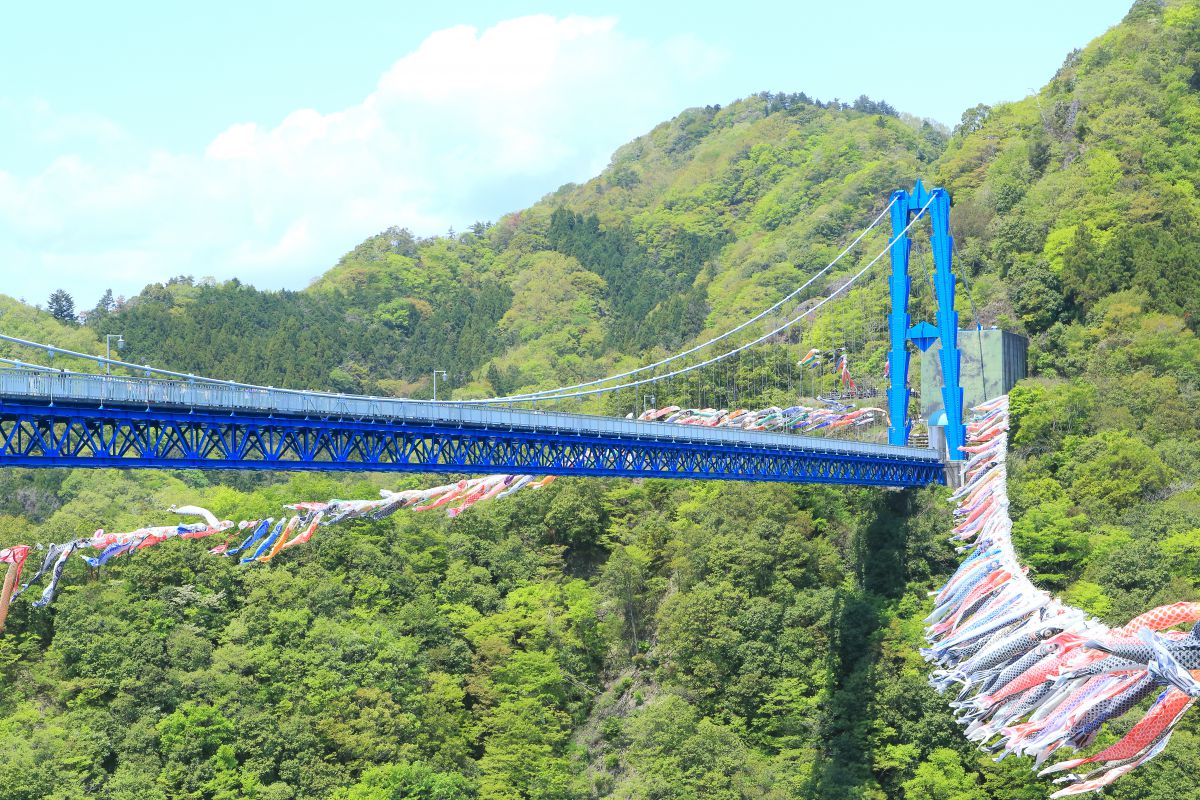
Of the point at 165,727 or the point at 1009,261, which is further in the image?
the point at 1009,261

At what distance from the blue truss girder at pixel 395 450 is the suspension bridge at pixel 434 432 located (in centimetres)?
5

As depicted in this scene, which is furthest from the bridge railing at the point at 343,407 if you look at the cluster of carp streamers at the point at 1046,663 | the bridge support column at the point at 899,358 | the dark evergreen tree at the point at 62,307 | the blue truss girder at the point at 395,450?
the dark evergreen tree at the point at 62,307

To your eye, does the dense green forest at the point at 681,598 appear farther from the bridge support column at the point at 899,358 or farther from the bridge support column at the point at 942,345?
the bridge support column at the point at 899,358

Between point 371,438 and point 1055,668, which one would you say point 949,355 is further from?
point 1055,668

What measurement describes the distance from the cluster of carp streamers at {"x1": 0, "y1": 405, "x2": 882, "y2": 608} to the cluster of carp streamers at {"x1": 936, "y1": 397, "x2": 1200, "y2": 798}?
27048mm

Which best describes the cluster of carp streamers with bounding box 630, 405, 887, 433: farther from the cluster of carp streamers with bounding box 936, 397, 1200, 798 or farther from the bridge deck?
the cluster of carp streamers with bounding box 936, 397, 1200, 798

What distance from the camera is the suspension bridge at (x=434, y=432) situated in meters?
35.6

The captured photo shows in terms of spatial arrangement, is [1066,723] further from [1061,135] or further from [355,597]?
[1061,135]

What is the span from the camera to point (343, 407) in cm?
4150

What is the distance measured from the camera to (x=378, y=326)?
11875cm

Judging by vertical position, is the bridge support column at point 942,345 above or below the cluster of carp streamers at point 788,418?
above

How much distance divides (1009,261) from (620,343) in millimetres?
41887

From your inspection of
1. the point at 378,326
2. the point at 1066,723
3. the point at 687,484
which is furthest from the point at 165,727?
the point at 378,326

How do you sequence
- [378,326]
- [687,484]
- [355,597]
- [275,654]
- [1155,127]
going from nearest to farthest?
[275,654]
[355,597]
[687,484]
[1155,127]
[378,326]
